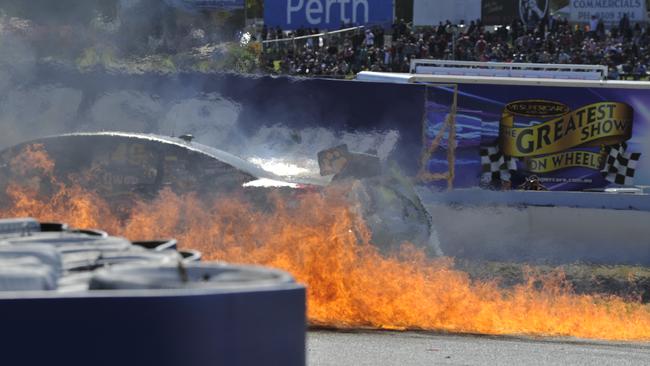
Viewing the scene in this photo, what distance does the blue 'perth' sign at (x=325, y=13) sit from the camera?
1233 inches

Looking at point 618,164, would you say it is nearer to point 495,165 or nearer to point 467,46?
point 495,165

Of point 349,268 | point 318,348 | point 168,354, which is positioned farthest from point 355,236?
point 168,354

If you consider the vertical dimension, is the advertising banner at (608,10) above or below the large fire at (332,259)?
above

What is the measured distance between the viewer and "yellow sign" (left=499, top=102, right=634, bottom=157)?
752 inches

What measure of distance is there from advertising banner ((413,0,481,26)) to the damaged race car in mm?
21722

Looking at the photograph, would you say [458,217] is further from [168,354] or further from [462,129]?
[168,354]

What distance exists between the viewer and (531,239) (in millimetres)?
14062

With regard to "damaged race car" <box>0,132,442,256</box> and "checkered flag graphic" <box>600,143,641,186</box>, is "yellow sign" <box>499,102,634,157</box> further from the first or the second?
"damaged race car" <box>0,132,442,256</box>

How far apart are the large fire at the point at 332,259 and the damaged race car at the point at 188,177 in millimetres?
112

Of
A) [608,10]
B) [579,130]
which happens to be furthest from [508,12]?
[579,130]

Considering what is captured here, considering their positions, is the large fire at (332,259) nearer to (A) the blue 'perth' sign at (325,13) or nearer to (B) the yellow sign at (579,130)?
(B) the yellow sign at (579,130)

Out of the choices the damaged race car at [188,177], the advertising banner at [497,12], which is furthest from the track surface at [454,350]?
the advertising banner at [497,12]

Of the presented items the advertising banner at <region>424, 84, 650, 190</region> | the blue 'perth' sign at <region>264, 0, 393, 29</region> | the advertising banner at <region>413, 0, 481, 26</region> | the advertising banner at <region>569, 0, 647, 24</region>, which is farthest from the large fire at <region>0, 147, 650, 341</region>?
the advertising banner at <region>569, 0, 647, 24</region>

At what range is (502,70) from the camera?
19.5 metres
